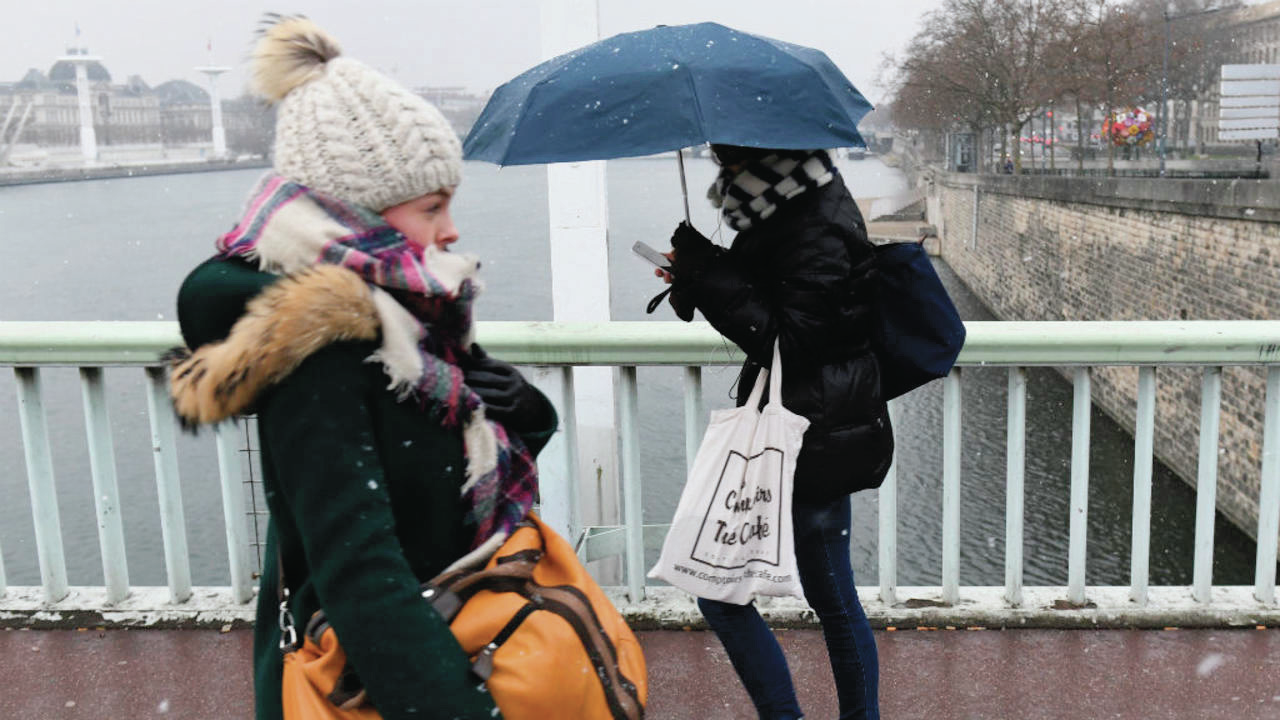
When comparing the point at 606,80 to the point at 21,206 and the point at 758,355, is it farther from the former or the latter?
the point at 21,206

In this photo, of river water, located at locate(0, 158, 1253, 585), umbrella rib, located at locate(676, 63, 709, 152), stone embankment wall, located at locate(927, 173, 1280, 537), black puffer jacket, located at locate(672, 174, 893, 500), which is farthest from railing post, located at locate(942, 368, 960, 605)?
stone embankment wall, located at locate(927, 173, 1280, 537)

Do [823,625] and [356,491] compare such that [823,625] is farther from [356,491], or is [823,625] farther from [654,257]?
Result: [356,491]

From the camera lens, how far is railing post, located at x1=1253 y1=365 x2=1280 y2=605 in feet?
10.4

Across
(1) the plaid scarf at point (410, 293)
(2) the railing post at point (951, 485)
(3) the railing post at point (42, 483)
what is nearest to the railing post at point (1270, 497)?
(2) the railing post at point (951, 485)

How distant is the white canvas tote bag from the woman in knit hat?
2.83ft

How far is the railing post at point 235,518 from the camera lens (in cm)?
332

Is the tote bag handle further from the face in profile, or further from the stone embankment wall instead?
the stone embankment wall

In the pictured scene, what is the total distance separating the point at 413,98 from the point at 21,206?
92.0 meters

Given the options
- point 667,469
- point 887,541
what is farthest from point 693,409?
point 667,469

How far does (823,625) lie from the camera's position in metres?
2.35

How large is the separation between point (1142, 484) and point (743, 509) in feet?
4.88

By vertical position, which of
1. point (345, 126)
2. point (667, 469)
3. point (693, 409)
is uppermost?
point (345, 126)

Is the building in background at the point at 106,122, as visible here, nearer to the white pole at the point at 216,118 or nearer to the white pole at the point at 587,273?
the white pole at the point at 216,118

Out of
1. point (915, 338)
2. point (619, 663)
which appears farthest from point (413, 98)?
point (915, 338)
